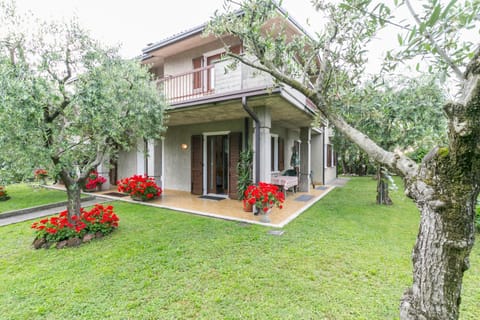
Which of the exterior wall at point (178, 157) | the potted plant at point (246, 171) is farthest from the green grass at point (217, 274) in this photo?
the exterior wall at point (178, 157)

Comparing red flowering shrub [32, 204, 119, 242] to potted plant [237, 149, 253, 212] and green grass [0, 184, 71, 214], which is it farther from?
potted plant [237, 149, 253, 212]

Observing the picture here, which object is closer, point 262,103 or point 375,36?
point 375,36

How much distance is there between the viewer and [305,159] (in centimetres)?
1042

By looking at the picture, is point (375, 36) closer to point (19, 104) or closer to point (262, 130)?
point (262, 130)

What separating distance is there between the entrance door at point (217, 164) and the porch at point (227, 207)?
2.94ft

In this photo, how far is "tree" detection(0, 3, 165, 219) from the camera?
3.33 meters

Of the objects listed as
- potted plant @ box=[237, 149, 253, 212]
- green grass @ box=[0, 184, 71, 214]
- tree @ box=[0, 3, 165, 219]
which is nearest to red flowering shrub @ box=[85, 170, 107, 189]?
green grass @ box=[0, 184, 71, 214]

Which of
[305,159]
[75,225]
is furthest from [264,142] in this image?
[305,159]

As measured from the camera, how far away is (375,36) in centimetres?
258

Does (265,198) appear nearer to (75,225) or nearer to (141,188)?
(75,225)

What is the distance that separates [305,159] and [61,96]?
29.7 feet

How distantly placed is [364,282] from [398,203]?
19.5 feet

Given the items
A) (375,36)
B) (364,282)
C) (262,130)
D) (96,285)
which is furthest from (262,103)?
(96,285)

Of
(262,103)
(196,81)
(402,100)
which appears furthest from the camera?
(196,81)
